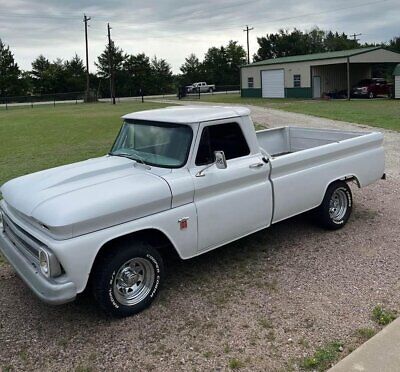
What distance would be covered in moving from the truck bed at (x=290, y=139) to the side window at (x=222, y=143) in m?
2.11

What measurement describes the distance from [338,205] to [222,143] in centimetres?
218

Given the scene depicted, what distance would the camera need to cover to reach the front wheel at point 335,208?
584 cm

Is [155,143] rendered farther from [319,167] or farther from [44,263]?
[319,167]

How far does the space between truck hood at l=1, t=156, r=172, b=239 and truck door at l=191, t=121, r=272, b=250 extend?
407 mm

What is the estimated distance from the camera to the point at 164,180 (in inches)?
167

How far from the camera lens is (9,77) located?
66562 millimetres

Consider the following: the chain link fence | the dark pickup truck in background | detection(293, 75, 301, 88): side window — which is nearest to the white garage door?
detection(293, 75, 301, 88): side window

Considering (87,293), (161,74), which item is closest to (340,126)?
(87,293)

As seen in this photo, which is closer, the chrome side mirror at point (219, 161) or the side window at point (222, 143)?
the chrome side mirror at point (219, 161)

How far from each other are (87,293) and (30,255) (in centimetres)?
76

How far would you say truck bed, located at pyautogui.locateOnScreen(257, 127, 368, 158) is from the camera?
23.0ft

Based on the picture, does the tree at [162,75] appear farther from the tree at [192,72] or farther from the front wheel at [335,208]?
the front wheel at [335,208]

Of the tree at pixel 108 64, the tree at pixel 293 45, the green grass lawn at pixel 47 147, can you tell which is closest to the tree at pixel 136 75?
the tree at pixel 108 64

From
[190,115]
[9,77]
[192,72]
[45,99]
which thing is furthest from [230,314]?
[192,72]
